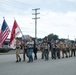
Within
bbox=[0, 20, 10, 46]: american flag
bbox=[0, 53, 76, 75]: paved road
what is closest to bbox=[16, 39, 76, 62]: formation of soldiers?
bbox=[0, 20, 10, 46]: american flag

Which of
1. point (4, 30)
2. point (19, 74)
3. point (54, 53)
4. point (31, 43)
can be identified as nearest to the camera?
point (19, 74)

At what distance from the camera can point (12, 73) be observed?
11117 millimetres

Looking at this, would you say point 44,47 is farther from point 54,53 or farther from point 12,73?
point 12,73

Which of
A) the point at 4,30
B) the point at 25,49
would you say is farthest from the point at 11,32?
the point at 25,49

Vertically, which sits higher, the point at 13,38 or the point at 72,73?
the point at 13,38

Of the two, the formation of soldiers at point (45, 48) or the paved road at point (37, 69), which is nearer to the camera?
the paved road at point (37, 69)

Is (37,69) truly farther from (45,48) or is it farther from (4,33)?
(45,48)

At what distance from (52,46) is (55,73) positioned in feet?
37.1

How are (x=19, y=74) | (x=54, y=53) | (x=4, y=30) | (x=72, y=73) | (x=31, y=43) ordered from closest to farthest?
(x=19, y=74), (x=72, y=73), (x=31, y=43), (x=4, y=30), (x=54, y=53)

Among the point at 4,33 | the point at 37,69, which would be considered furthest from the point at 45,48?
the point at 37,69

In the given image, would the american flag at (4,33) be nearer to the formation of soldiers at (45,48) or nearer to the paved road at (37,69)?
the formation of soldiers at (45,48)

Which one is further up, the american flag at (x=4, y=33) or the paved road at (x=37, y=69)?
the american flag at (x=4, y=33)

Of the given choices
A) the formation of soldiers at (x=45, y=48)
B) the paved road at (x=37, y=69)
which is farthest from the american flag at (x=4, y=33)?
the paved road at (x=37, y=69)

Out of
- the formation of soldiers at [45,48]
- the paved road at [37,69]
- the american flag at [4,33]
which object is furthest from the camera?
the american flag at [4,33]
